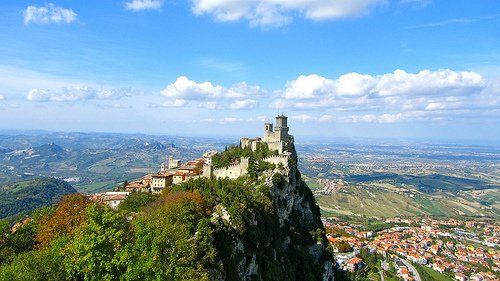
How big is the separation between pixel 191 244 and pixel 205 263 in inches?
76.1

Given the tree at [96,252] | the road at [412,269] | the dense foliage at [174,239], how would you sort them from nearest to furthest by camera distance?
1. the tree at [96,252]
2. the dense foliage at [174,239]
3. the road at [412,269]

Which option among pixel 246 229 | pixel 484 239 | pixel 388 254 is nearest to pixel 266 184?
pixel 246 229

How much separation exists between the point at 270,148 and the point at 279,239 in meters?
23.6

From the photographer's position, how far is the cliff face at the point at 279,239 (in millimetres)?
39781

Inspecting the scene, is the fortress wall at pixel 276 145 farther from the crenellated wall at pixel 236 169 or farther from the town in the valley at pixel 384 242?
the crenellated wall at pixel 236 169

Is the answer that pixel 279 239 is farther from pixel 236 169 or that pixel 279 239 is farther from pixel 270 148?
pixel 270 148

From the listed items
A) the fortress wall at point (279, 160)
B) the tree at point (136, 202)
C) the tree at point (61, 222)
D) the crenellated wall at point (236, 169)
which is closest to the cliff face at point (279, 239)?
the fortress wall at point (279, 160)

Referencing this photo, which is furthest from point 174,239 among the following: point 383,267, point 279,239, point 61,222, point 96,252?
point 383,267

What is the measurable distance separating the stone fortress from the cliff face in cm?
279

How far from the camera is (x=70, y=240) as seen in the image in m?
32.1

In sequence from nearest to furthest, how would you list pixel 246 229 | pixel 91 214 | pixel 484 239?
pixel 91 214 < pixel 246 229 < pixel 484 239

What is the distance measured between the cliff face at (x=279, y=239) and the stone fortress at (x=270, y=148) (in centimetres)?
279

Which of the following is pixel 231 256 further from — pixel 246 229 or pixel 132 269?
pixel 132 269

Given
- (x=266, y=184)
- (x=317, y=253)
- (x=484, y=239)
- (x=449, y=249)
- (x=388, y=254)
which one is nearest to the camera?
(x=266, y=184)
